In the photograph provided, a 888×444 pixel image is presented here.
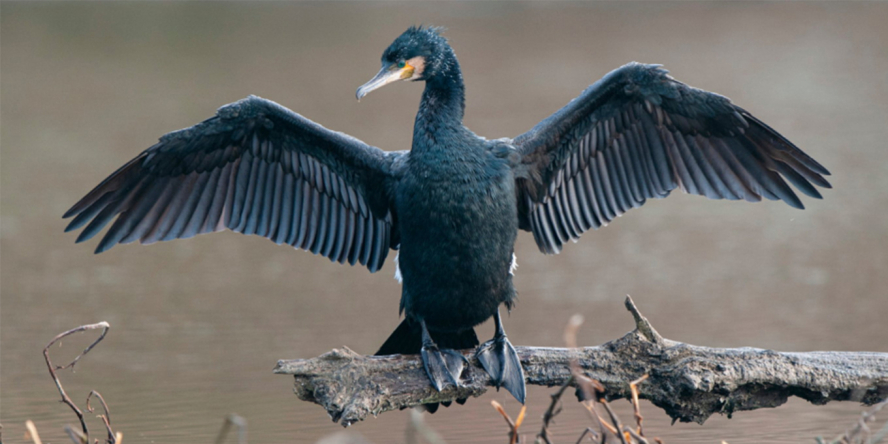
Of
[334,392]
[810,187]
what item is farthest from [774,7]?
[334,392]

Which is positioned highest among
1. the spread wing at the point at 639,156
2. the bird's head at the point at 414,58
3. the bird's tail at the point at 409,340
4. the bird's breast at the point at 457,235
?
the bird's head at the point at 414,58

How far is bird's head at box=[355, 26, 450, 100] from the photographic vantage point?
6.19 metres

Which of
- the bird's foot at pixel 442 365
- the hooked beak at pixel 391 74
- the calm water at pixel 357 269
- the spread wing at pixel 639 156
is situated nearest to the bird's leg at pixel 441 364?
the bird's foot at pixel 442 365

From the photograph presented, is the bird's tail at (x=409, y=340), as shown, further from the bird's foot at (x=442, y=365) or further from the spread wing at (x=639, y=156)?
the spread wing at (x=639, y=156)

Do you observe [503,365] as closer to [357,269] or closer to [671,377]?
[671,377]

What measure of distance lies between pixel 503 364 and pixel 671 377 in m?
0.87

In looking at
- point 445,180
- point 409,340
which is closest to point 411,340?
point 409,340

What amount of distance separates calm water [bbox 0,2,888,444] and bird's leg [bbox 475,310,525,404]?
1.02m

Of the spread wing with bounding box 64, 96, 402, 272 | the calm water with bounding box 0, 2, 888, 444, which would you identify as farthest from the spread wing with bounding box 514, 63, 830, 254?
the calm water with bounding box 0, 2, 888, 444

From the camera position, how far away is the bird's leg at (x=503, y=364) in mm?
5668

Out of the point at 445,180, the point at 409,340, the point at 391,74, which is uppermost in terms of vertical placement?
the point at 391,74

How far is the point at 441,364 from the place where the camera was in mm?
5691

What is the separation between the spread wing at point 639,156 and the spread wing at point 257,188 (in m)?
0.91

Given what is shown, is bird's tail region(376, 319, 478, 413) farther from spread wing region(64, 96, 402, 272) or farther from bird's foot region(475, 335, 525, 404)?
spread wing region(64, 96, 402, 272)
